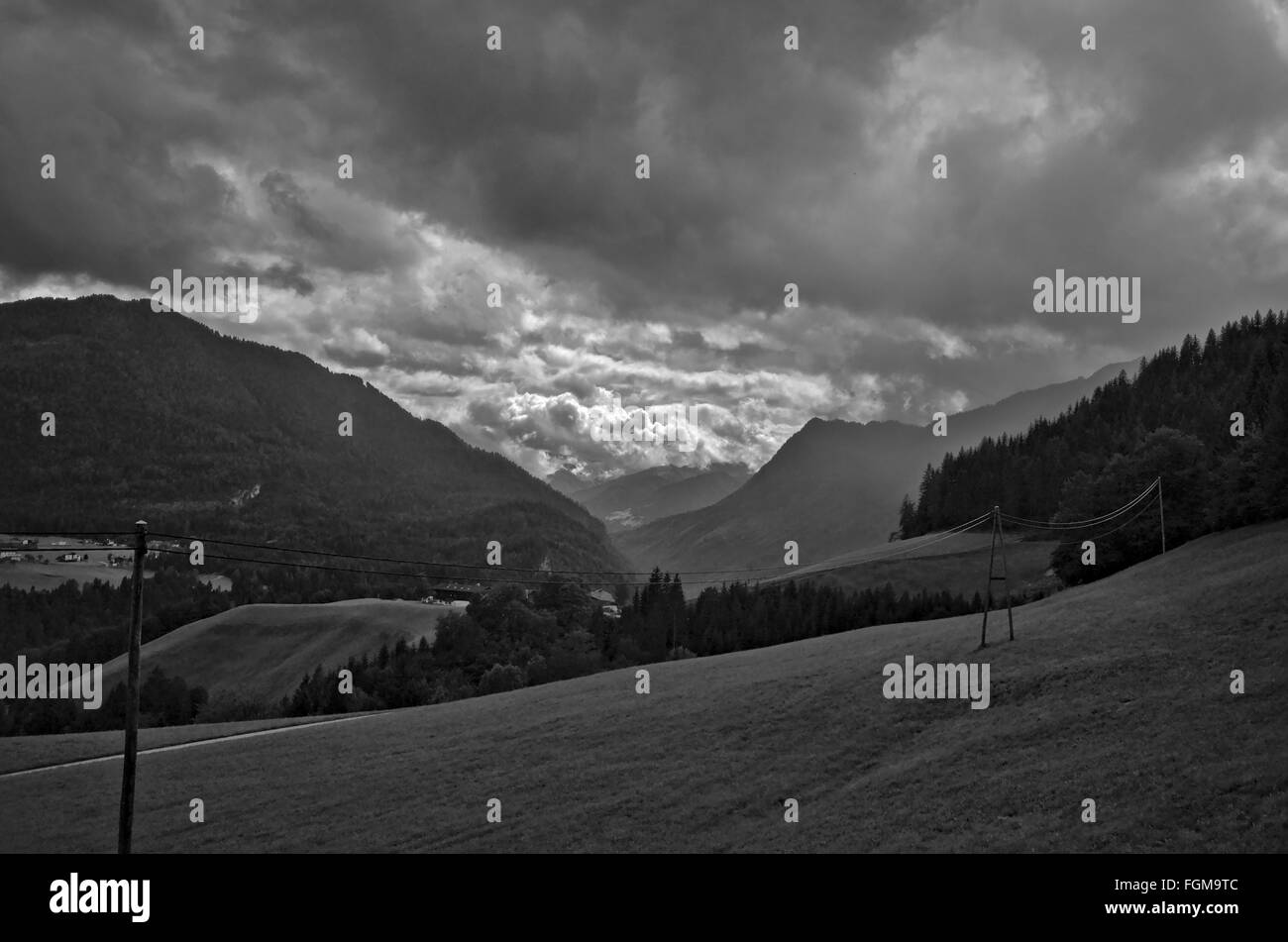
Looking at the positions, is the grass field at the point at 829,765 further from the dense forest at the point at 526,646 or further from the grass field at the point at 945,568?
the grass field at the point at 945,568

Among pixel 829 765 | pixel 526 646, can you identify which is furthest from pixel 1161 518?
pixel 526 646

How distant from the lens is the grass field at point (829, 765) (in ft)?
87.7

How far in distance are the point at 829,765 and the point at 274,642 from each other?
147m

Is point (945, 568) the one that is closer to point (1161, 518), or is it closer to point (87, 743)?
point (1161, 518)

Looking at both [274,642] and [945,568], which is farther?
[945,568]

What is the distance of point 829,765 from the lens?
1427 inches

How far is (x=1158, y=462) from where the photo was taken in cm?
9550

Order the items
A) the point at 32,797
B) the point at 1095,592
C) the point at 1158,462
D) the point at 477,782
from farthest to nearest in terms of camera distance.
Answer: the point at 1158,462 < the point at 1095,592 < the point at 32,797 < the point at 477,782
